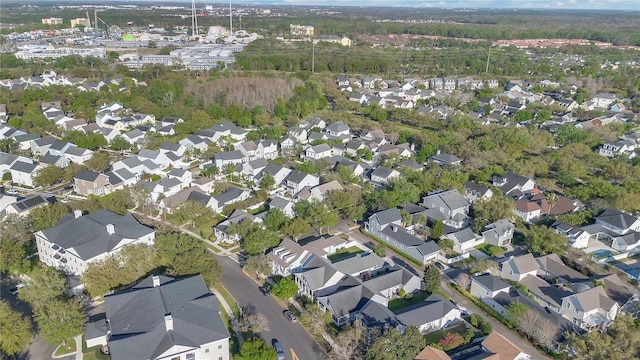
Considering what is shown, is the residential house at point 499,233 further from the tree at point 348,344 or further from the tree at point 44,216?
the tree at point 44,216

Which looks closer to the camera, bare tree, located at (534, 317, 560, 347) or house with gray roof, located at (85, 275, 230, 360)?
house with gray roof, located at (85, 275, 230, 360)

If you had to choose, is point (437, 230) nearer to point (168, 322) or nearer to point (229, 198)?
point (229, 198)

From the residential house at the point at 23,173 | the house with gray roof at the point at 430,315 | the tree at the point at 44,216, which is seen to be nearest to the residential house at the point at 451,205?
the house with gray roof at the point at 430,315

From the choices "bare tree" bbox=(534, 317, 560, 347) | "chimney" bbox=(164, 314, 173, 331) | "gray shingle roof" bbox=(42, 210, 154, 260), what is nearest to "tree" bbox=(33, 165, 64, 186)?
"gray shingle roof" bbox=(42, 210, 154, 260)

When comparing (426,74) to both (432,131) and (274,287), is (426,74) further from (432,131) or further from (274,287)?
(274,287)

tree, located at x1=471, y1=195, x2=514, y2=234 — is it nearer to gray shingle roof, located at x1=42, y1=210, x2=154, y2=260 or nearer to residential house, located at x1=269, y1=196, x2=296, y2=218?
residential house, located at x1=269, y1=196, x2=296, y2=218

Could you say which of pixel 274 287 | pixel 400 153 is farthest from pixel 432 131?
pixel 274 287
